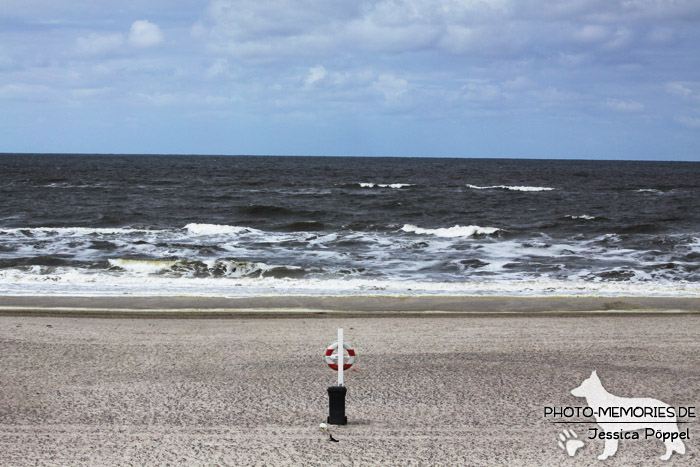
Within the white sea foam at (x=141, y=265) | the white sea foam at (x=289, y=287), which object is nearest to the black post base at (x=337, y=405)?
the white sea foam at (x=289, y=287)

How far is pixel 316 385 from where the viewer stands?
773cm

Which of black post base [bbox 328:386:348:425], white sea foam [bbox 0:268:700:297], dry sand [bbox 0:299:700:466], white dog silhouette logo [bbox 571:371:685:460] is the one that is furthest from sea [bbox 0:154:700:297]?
black post base [bbox 328:386:348:425]

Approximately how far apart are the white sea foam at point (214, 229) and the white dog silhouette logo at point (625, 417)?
69.0 ft

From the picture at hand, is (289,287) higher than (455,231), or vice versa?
(455,231)

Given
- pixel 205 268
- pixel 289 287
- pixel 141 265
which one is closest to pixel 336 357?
pixel 289 287

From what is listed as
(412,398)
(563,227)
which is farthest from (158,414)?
(563,227)

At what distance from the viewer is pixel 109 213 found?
3353 cm

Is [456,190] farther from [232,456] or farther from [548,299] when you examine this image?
[232,456]

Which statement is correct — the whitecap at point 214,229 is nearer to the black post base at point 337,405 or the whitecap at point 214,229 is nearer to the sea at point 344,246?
the sea at point 344,246

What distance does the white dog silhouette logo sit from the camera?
6102 mm

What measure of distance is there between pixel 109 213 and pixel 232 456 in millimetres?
29976

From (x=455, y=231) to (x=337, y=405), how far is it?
21.8 metres

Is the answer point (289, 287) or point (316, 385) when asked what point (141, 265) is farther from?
point (316, 385)

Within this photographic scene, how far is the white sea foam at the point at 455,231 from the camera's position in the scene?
1057 inches
